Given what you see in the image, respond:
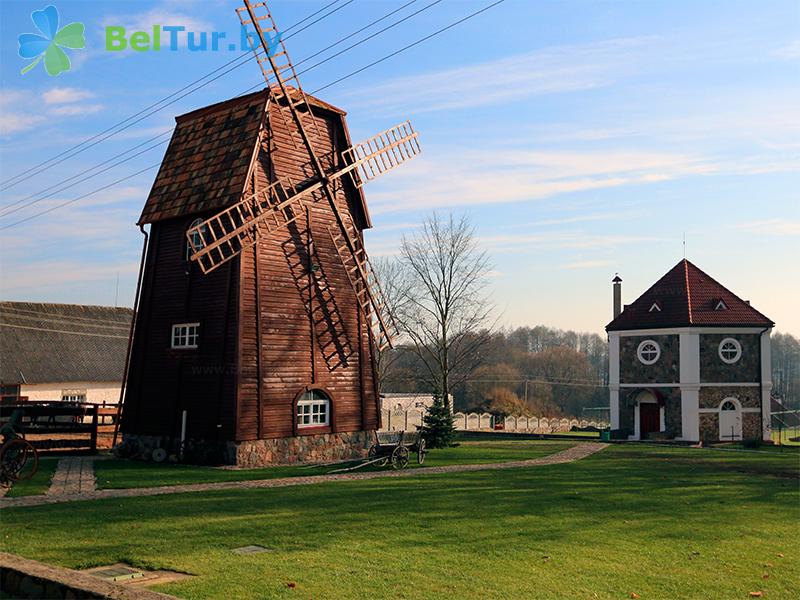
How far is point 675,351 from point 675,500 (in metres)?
24.8

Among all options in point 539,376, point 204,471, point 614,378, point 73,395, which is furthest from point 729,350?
point 539,376

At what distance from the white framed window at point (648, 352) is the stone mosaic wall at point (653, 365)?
14cm

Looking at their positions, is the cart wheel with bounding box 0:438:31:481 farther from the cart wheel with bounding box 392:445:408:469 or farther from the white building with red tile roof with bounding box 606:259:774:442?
the white building with red tile roof with bounding box 606:259:774:442

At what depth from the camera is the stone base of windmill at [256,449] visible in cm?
2245

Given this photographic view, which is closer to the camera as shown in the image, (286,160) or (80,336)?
(286,160)

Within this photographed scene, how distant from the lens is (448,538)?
38.5ft

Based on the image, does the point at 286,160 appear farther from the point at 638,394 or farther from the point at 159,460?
the point at 638,394

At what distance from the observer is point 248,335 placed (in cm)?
2284

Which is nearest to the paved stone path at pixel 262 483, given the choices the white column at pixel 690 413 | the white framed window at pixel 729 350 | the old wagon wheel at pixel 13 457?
the old wagon wheel at pixel 13 457

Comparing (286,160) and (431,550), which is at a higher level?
(286,160)

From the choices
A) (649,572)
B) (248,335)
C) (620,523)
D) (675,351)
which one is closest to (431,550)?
(649,572)

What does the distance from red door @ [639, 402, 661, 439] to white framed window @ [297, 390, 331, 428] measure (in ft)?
69.0

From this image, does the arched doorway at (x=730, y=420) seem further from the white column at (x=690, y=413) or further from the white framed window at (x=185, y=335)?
the white framed window at (x=185, y=335)

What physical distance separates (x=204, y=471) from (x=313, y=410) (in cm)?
462
